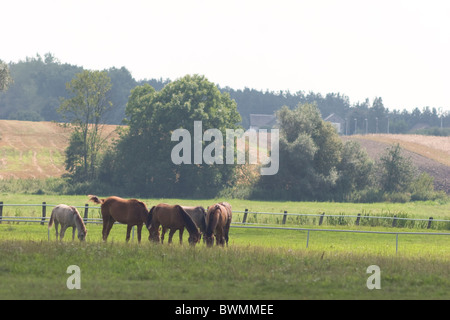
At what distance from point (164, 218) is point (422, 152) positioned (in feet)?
288

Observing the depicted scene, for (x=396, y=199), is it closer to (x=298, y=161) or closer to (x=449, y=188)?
(x=298, y=161)

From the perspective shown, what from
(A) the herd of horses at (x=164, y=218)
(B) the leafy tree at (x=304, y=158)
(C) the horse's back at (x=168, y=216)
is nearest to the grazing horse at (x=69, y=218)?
(A) the herd of horses at (x=164, y=218)

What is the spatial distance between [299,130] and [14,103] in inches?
4289

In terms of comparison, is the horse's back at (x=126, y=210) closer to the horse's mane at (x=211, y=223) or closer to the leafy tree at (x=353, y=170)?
the horse's mane at (x=211, y=223)

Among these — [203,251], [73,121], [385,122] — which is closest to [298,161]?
[73,121]

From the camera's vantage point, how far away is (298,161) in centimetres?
6919

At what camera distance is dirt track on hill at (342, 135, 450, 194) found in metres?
90.1

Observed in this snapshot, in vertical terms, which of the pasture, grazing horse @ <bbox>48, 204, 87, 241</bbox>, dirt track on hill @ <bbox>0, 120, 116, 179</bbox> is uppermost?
dirt track on hill @ <bbox>0, 120, 116, 179</bbox>

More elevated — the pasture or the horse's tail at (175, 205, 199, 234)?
the horse's tail at (175, 205, 199, 234)

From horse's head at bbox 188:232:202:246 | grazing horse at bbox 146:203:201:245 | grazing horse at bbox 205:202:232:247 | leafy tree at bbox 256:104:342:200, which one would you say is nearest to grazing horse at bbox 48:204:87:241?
grazing horse at bbox 146:203:201:245

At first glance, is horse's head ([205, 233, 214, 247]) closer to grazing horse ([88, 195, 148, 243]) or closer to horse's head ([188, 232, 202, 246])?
horse's head ([188, 232, 202, 246])

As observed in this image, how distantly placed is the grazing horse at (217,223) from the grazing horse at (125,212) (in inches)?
112

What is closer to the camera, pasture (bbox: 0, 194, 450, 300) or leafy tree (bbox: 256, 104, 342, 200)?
pasture (bbox: 0, 194, 450, 300)

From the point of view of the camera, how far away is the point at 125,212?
25.0 meters
